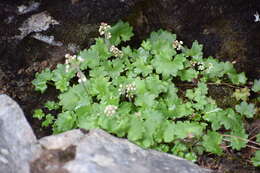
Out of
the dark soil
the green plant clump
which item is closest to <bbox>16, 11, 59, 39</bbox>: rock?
the dark soil

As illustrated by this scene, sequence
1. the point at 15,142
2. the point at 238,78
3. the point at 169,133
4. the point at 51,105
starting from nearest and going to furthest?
the point at 15,142 → the point at 169,133 → the point at 51,105 → the point at 238,78

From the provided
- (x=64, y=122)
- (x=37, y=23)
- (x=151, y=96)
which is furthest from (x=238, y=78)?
(x=37, y=23)

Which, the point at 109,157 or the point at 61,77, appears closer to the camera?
the point at 109,157

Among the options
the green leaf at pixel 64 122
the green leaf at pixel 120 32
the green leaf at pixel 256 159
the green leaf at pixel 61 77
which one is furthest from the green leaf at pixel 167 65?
the green leaf at pixel 256 159

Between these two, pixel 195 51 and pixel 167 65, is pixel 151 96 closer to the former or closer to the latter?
pixel 167 65

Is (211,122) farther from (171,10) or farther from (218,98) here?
(171,10)

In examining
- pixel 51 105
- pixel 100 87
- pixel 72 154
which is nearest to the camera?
pixel 72 154

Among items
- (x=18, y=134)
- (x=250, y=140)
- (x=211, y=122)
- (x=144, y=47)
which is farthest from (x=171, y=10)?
(x=18, y=134)
